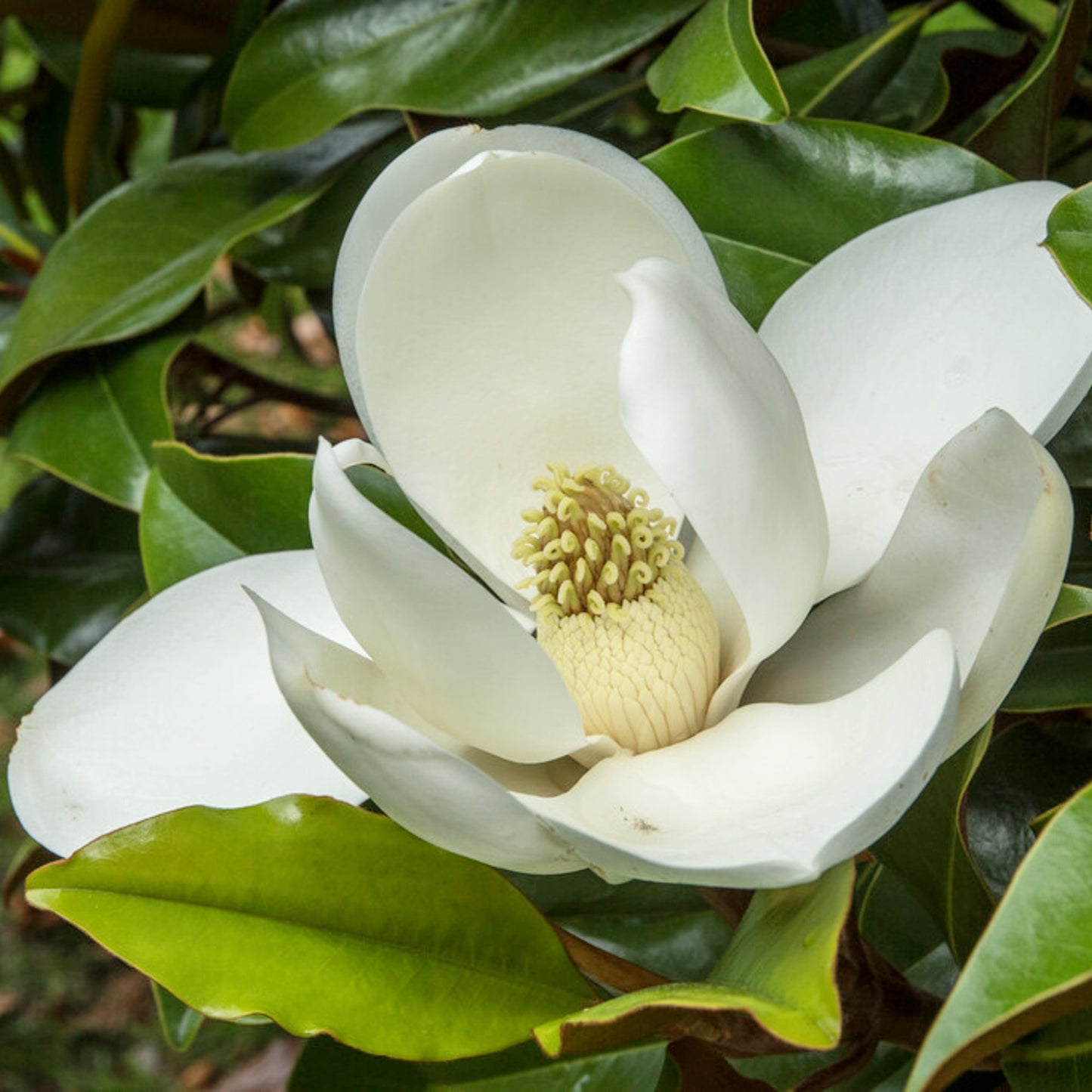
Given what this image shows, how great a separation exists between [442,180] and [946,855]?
347 mm

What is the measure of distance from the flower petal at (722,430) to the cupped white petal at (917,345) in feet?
0.25

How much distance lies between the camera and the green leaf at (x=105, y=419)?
0.95m

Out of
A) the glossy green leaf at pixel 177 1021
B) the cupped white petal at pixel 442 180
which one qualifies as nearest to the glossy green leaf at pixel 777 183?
the cupped white petal at pixel 442 180

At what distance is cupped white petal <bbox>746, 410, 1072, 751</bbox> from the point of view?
0.52 m

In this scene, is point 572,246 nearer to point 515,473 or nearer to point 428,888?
point 515,473

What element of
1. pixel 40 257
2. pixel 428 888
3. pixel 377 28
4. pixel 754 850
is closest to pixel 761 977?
pixel 754 850

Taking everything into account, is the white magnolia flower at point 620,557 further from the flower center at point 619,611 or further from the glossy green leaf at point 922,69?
Result: the glossy green leaf at point 922,69

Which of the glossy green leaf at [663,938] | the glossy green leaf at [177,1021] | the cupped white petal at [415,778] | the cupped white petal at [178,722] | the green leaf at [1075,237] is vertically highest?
the green leaf at [1075,237]

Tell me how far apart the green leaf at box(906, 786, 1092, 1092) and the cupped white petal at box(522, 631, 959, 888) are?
47mm

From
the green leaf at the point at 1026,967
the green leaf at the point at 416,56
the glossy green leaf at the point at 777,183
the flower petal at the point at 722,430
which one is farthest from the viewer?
the green leaf at the point at 416,56

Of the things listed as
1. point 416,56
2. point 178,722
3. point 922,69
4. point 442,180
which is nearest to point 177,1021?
point 178,722

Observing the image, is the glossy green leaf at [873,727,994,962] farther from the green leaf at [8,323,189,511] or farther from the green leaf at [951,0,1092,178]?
the green leaf at [8,323,189,511]

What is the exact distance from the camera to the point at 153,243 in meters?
1.05

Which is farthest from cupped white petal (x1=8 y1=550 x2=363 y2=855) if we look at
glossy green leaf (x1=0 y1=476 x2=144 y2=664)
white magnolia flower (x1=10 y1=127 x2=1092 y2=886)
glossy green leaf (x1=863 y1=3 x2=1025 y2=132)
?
glossy green leaf (x1=863 y1=3 x2=1025 y2=132)
